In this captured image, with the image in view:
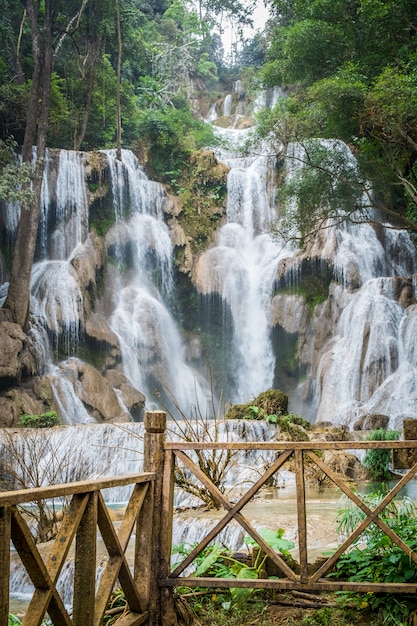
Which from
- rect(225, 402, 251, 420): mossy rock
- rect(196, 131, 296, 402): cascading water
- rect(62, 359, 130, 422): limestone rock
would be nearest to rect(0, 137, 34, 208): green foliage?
rect(62, 359, 130, 422): limestone rock

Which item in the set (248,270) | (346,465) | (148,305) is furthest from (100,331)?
(346,465)

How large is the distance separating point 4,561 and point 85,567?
2.74 ft

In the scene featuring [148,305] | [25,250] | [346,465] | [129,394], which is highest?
[25,250]

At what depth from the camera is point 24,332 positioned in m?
19.0

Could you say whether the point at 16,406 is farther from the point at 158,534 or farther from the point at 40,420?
the point at 158,534

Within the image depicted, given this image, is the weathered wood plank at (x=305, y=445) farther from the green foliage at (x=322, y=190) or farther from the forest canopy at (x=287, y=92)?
the green foliage at (x=322, y=190)

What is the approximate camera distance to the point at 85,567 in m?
3.06

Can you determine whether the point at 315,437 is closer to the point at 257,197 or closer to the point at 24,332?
the point at 24,332

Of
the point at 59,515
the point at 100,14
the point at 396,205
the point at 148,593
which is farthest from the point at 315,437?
the point at 100,14

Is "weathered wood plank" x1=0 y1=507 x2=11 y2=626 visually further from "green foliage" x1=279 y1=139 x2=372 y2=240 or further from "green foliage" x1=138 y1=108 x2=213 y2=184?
"green foliage" x1=138 y1=108 x2=213 y2=184

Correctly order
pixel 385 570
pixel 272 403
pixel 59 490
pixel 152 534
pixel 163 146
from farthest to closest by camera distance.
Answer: pixel 163 146 → pixel 272 403 → pixel 385 570 → pixel 152 534 → pixel 59 490

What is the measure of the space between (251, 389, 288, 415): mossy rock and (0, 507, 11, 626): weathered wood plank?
12.3 m

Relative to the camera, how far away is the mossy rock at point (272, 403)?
14.6 m

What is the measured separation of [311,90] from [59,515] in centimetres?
1468
